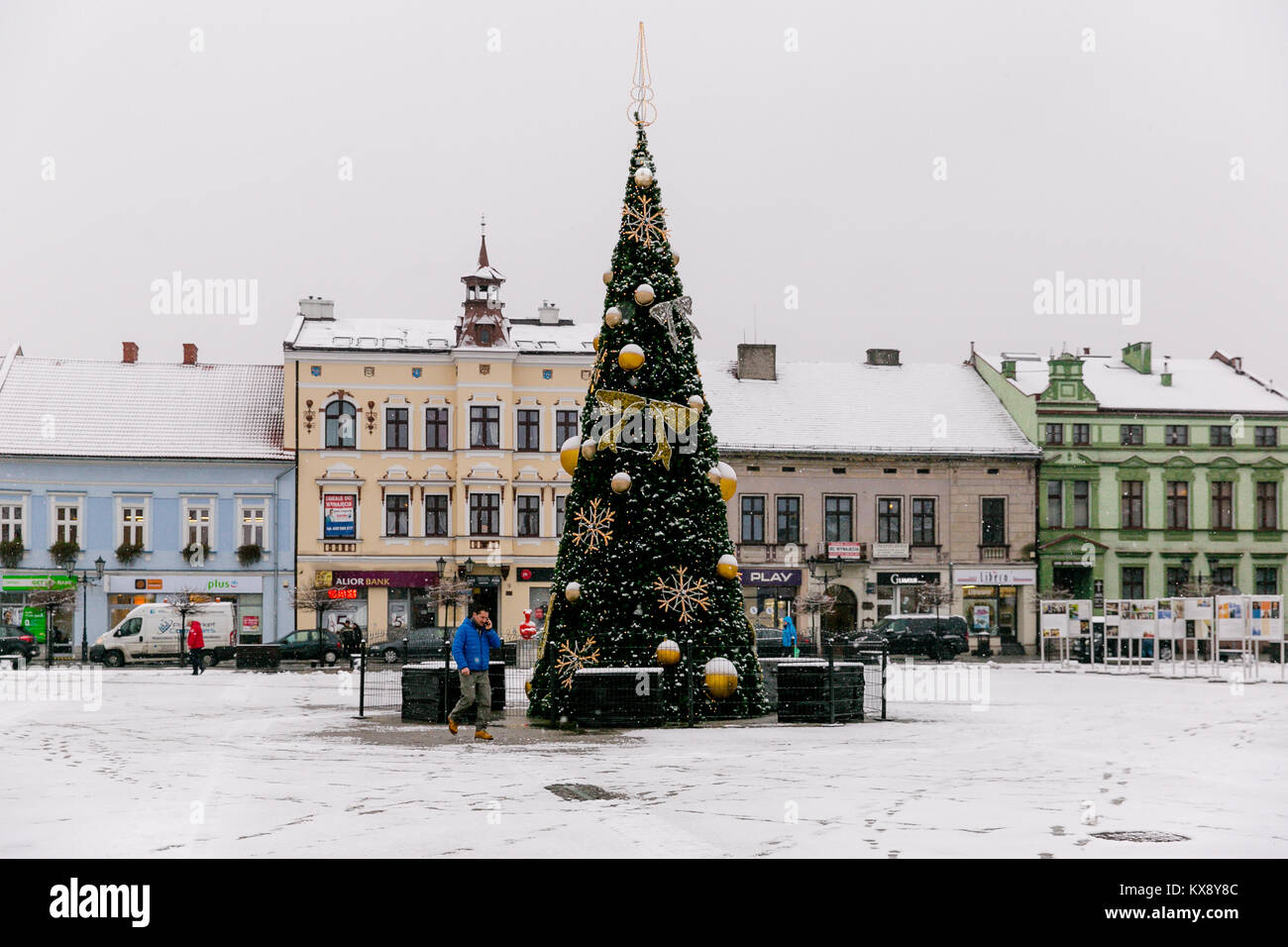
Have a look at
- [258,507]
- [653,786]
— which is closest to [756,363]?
[258,507]

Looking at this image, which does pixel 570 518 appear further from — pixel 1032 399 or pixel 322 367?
pixel 1032 399

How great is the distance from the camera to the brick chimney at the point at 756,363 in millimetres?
55594

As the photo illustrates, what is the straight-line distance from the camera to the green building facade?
53.1 metres

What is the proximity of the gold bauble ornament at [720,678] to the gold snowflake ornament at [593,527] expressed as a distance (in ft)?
6.76

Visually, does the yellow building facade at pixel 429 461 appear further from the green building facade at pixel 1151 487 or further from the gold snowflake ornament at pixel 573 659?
the gold snowflake ornament at pixel 573 659

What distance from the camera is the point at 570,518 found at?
746 inches

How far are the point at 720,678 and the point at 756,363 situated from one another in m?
37.9

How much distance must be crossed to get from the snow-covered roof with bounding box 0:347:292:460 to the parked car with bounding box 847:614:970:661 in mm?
20505

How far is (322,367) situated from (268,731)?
3249cm

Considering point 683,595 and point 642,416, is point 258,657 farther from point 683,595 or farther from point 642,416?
point 642,416

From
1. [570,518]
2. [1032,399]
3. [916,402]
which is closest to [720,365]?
[916,402]

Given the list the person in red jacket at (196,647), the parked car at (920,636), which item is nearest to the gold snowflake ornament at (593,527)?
the person in red jacket at (196,647)

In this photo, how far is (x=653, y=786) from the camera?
40.7ft
